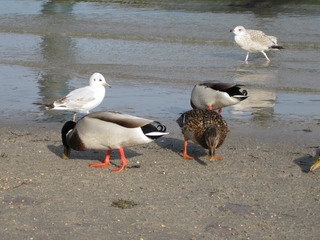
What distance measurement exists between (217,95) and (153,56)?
6861 mm

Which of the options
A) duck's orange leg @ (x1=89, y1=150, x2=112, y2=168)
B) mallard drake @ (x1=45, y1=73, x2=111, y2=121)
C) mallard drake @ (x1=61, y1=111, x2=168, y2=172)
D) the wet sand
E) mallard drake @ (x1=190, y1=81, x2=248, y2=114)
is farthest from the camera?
mallard drake @ (x1=190, y1=81, x2=248, y2=114)

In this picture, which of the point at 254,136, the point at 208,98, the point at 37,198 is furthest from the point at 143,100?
the point at 37,198

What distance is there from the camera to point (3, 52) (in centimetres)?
1608

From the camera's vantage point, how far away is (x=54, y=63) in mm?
14844

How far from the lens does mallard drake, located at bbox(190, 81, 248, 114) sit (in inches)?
372

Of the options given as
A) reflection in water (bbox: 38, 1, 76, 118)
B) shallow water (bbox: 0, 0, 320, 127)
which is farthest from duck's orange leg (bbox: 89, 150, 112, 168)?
reflection in water (bbox: 38, 1, 76, 118)

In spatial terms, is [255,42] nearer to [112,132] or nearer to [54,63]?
[54,63]

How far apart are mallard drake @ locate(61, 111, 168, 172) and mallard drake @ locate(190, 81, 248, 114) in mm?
2335

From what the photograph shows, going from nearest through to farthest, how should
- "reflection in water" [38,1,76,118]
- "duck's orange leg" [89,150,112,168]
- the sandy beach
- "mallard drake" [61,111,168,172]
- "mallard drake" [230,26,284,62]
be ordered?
the sandy beach < "mallard drake" [61,111,168,172] < "duck's orange leg" [89,150,112,168] < "reflection in water" [38,1,76,118] < "mallard drake" [230,26,284,62]

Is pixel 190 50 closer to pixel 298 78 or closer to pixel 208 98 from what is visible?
pixel 298 78

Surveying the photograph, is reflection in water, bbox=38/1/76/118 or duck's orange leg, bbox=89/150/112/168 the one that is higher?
duck's orange leg, bbox=89/150/112/168

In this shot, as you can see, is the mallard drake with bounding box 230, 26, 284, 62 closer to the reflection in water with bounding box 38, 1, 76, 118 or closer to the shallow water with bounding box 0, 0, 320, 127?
the shallow water with bounding box 0, 0, 320, 127

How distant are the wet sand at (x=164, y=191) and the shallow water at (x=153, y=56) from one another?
166cm

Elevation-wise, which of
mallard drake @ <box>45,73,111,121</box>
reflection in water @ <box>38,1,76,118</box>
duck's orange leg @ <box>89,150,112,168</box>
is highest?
mallard drake @ <box>45,73,111,121</box>
